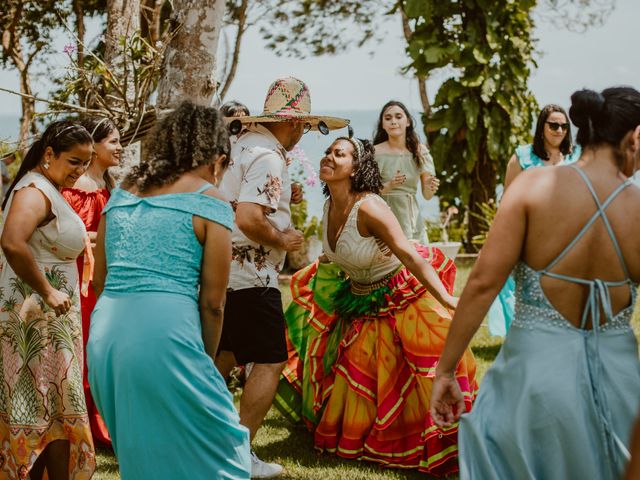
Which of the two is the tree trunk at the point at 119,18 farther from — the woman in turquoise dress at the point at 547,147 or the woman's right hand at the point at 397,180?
the woman in turquoise dress at the point at 547,147

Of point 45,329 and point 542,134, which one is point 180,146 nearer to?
point 45,329

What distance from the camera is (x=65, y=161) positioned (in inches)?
164

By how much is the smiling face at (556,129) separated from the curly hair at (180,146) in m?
3.96

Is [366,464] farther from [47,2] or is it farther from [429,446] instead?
[47,2]

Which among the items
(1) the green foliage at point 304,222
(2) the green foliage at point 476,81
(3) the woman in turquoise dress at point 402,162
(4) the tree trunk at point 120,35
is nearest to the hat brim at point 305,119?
(3) the woman in turquoise dress at point 402,162

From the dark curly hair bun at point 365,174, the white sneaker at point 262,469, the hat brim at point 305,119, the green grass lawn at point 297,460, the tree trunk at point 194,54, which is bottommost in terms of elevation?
the green grass lawn at point 297,460

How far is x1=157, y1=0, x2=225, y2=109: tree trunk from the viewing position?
17.6 ft

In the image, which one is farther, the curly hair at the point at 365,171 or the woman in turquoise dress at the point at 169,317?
the curly hair at the point at 365,171

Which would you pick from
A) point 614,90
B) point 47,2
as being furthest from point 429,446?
point 47,2

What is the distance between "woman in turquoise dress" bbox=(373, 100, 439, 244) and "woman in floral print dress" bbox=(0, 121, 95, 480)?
389 cm

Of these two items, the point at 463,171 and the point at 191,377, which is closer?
the point at 191,377

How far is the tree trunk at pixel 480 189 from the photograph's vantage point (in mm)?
15469

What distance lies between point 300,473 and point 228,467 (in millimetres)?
1836

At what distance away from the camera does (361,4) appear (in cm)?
1861
